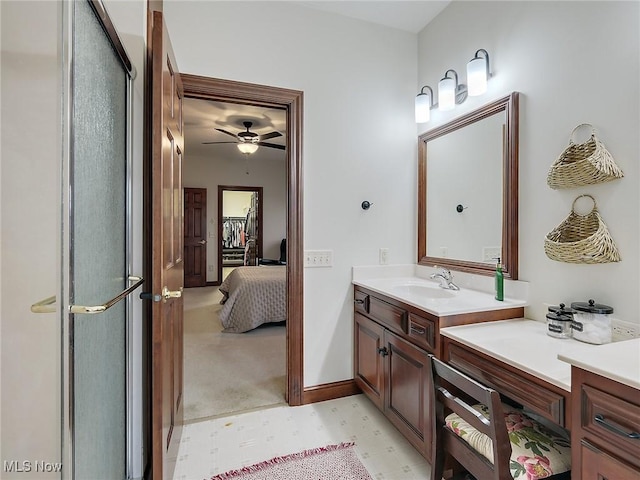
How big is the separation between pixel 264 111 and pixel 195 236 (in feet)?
11.5

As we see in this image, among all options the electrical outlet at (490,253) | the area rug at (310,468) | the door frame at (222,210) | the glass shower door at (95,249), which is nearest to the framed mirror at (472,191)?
the electrical outlet at (490,253)

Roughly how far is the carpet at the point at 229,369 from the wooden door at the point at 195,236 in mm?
2356

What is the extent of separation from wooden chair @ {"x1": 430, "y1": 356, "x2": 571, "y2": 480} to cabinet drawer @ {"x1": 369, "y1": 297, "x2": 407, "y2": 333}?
0.54m

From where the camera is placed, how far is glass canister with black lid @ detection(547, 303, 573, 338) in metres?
1.44

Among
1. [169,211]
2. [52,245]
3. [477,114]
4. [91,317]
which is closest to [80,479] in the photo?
[91,317]

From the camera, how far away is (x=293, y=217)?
2.34 meters

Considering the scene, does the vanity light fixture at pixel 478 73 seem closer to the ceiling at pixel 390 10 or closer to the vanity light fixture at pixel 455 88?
the vanity light fixture at pixel 455 88

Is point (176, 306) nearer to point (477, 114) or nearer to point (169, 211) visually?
point (169, 211)

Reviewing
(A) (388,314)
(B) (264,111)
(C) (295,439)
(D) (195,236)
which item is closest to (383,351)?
(A) (388,314)

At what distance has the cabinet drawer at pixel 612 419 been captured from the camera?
82 centimetres

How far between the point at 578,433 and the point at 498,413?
0.20m

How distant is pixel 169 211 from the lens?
62.0 inches

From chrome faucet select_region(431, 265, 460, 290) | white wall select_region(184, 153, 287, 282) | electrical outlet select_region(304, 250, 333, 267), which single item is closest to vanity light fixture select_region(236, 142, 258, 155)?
white wall select_region(184, 153, 287, 282)

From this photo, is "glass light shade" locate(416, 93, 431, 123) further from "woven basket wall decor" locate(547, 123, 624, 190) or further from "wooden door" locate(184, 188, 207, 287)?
"wooden door" locate(184, 188, 207, 287)
